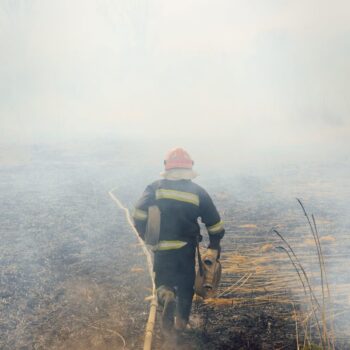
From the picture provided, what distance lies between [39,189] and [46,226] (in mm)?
4095

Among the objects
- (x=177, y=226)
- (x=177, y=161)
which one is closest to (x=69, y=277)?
(x=177, y=226)

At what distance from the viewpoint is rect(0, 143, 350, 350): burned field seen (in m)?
4.02

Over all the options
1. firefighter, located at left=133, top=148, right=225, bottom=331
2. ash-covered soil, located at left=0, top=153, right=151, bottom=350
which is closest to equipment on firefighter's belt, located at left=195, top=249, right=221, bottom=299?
firefighter, located at left=133, top=148, right=225, bottom=331

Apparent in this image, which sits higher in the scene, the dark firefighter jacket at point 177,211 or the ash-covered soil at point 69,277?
the dark firefighter jacket at point 177,211

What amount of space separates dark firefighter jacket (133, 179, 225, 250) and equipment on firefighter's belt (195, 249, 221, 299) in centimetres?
19

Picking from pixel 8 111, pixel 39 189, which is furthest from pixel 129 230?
pixel 8 111

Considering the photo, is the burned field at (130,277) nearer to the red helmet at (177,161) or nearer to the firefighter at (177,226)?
the firefighter at (177,226)

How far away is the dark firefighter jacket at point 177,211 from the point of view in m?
3.97

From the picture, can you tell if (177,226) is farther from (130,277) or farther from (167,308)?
(130,277)

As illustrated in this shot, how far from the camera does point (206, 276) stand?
13.4 ft

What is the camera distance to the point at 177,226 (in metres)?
4.00

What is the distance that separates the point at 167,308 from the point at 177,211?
91 centimetres

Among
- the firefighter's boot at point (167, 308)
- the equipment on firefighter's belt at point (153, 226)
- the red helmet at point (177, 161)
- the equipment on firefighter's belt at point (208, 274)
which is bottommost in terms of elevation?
the firefighter's boot at point (167, 308)

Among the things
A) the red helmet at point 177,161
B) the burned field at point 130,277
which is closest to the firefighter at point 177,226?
the red helmet at point 177,161
